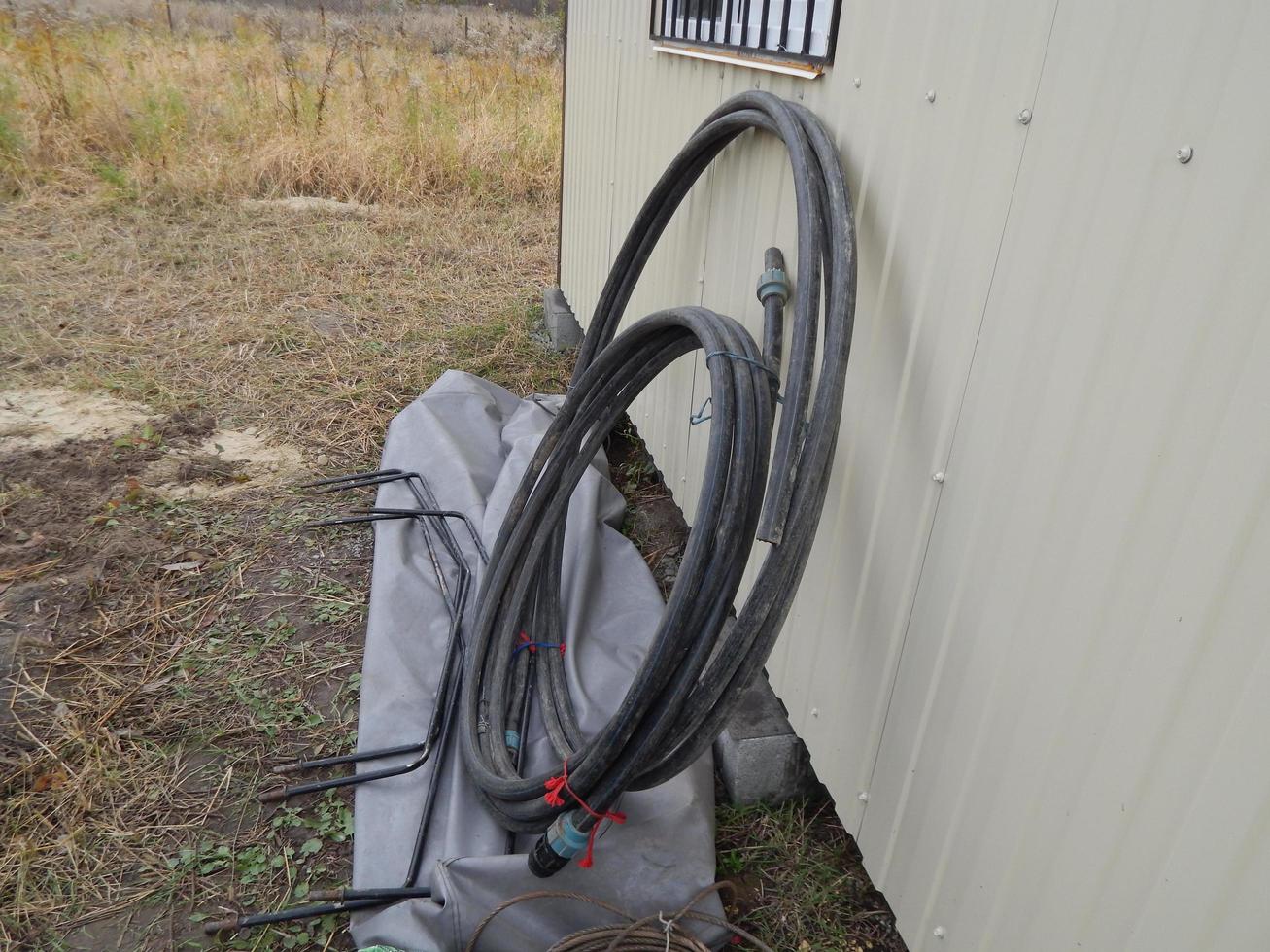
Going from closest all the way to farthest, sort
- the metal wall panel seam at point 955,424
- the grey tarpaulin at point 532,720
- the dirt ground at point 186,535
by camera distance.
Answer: the metal wall panel seam at point 955,424, the grey tarpaulin at point 532,720, the dirt ground at point 186,535

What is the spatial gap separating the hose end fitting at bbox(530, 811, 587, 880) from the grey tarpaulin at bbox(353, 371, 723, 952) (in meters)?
0.10

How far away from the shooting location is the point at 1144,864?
3.09ft

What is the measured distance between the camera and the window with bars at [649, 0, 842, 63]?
1670 millimetres

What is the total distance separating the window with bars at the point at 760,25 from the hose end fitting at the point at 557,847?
5.10 ft

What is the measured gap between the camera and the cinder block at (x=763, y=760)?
1.93m

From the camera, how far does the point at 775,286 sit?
1687 mm

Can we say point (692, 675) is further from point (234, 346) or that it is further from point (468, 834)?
point (234, 346)

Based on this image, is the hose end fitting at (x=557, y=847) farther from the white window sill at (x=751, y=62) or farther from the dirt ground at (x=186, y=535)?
the white window sill at (x=751, y=62)

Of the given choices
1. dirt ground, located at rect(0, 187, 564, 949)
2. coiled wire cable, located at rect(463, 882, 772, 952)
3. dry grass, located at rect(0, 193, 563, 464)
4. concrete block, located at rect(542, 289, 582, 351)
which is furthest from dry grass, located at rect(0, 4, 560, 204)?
coiled wire cable, located at rect(463, 882, 772, 952)

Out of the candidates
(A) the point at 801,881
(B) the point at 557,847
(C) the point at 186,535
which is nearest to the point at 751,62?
(B) the point at 557,847

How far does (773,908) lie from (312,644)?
59.5 inches

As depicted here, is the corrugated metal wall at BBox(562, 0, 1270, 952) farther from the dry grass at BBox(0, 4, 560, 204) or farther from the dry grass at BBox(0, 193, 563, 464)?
the dry grass at BBox(0, 4, 560, 204)

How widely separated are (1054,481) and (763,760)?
43.6 inches

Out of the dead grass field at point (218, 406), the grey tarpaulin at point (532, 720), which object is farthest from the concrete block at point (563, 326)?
the grey tarpaulin at point (532, 720)
